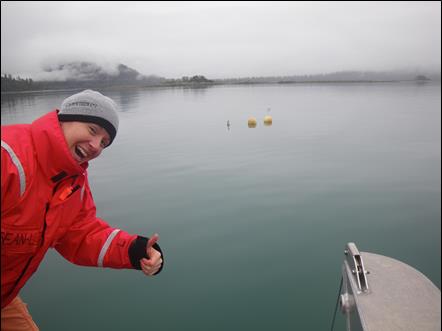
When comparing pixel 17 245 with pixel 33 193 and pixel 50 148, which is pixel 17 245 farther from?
pixel 50 148

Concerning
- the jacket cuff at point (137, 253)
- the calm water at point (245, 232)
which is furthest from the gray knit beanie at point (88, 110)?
the calm water at point (245, 232)

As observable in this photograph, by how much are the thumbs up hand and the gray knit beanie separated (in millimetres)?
1055

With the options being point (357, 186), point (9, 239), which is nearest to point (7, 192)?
point (9, 239)

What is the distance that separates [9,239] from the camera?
2.03 meters

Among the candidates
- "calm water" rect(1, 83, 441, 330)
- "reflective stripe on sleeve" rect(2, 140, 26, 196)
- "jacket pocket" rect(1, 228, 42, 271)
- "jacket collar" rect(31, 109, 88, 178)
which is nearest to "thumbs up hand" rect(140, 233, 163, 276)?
"jacket pocket" rect(1, 228, 42, 271)

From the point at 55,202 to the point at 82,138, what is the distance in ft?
1.70

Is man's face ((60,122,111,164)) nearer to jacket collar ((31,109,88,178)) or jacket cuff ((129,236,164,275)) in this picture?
jacket collar ((31,109,88,178))

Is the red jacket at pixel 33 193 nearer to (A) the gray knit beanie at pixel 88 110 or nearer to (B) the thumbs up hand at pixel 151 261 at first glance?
(A) the gray knit beanie at pixel 88 110

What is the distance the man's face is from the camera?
2.37 m

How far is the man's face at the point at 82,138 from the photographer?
237cm

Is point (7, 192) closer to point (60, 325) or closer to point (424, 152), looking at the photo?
point (60, 325)

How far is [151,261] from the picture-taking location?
2691 mm

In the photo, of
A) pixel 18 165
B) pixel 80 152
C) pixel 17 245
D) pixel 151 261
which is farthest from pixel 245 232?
pixel 18 165

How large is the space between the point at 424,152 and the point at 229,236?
53.2 ft
